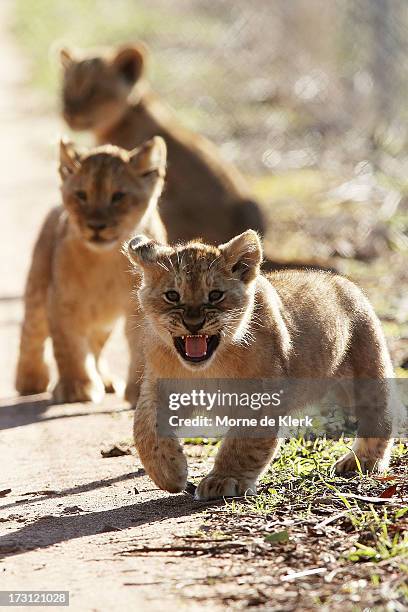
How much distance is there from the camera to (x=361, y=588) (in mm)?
3842

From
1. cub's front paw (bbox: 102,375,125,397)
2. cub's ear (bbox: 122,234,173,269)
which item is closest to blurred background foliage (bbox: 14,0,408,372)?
cub's front paw (bbox: 102,375,125,397)

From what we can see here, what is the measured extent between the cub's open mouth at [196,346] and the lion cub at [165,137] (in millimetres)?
4935

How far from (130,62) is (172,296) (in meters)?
6.63

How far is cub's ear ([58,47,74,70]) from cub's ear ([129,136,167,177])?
13.3ft

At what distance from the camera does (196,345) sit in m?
4.95

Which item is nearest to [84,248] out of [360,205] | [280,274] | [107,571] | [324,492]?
[280,274]

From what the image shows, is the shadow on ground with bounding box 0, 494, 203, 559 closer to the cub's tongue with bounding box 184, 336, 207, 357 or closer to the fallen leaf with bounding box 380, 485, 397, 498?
the cub's tongue with bounding box 184, 336, 207, 357

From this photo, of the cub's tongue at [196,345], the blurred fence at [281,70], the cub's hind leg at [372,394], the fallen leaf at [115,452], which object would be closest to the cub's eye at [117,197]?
the fallen leaf at [115,452]

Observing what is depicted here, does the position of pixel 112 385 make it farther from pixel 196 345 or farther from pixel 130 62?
pixel 130 62

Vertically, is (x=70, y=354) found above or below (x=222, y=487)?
→ above

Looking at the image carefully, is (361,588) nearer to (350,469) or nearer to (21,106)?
(350,469)

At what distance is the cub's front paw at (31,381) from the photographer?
7.84 m

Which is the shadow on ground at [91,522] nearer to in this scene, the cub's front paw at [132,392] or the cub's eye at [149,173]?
the cub's front paw at [132,392]

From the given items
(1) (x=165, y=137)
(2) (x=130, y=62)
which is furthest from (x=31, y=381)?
(2) (x=130, y=62)
